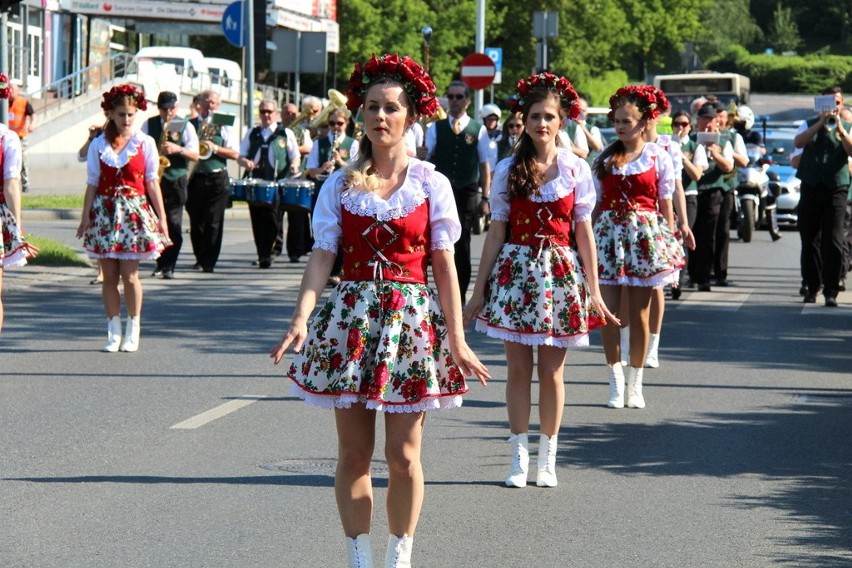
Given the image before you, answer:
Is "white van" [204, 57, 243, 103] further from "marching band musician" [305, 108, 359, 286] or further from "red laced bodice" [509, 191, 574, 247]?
"red laced bodice" [509, 191, 574, 247]

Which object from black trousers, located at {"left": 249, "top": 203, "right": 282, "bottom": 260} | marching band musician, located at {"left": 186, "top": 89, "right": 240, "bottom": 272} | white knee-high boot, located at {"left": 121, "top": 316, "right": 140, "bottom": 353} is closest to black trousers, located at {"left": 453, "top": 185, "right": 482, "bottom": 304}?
marching band musician, located at {"left": 186, "top": 89, "right": 240, "bottom": 272}

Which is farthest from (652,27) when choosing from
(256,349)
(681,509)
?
(681,509)

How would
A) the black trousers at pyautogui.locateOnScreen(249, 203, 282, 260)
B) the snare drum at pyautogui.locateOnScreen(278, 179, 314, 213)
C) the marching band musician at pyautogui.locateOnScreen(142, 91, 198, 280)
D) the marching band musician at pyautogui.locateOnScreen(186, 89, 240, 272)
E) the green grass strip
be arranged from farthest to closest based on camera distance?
the black trousers at pyautogui.locateOnScreen(249, 203, 282, 260), the snare drum at pyautogui.locateOnScreen(278, 179, 314, 213), the green grass strip, the marching band musician at pyautogui.locateOnScreen(186, 89, 240, 272), the marching band musician at pyautogui.locateOnScreen(142, 91, 198, 280)

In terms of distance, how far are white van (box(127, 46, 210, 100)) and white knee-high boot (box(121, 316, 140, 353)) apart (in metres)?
32.9

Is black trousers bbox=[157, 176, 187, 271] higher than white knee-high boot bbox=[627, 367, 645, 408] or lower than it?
higher

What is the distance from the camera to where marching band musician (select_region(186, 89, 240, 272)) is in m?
19.3

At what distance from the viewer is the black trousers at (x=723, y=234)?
18.5 metres

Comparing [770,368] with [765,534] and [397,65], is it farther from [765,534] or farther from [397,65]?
[397,65]

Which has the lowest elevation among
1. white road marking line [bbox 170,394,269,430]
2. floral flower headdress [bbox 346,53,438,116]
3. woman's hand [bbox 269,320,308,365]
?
white road marking line [bbox 170,394,269,430]

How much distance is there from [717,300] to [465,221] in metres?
2.95

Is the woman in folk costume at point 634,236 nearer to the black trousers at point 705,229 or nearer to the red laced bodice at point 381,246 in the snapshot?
the red laced bodice at point 381,246

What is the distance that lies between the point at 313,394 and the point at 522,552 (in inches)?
49.8

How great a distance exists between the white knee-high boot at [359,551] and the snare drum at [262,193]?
14.1 m

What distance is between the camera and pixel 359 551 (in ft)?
19.2
